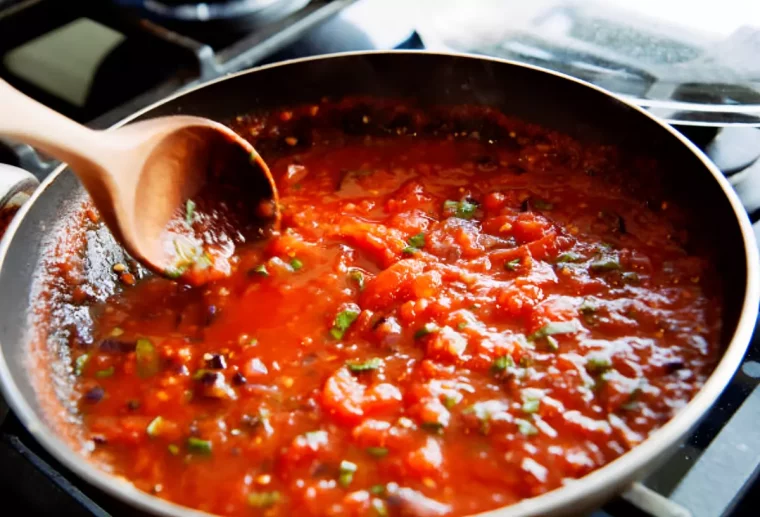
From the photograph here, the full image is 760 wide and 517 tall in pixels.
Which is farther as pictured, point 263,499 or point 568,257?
point 568,257

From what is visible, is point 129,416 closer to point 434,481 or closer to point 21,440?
point 21,440

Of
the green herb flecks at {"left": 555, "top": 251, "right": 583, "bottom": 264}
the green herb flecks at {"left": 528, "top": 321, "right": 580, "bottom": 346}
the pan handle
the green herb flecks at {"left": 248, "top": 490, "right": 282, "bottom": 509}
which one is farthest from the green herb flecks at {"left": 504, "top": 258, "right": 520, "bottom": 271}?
the pan handle

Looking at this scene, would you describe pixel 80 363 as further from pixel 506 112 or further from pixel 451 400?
→ pixel 506 112

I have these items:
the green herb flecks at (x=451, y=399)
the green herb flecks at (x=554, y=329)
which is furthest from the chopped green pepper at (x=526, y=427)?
the green herb flecks at (x=554, y=329)

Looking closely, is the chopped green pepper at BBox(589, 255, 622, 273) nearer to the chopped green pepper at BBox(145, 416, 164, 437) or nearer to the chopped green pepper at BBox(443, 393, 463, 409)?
the chopped green pepper at BBox(443, 393, 463, 409)

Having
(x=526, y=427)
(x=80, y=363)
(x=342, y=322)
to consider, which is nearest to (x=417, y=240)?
(x=342, y=322)

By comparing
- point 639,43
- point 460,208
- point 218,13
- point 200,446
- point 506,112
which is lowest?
point 200,446

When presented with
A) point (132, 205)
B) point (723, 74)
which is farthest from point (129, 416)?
point (723, 74)
